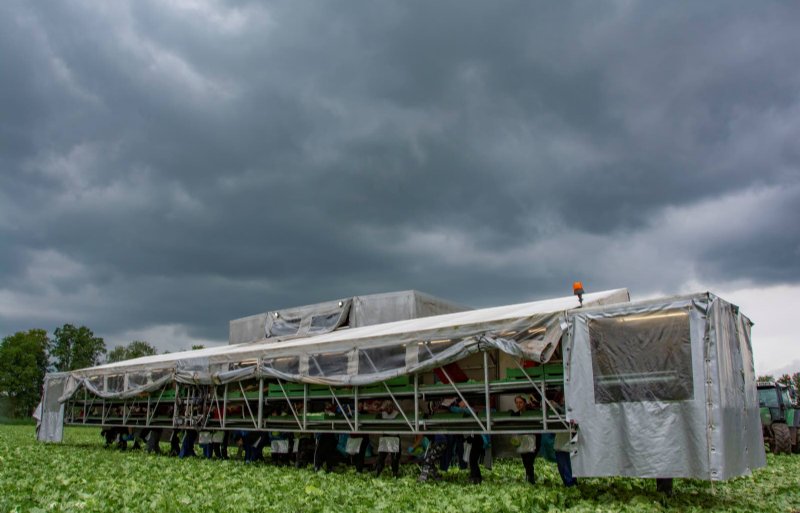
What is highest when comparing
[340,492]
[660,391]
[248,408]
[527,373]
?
[527,373]

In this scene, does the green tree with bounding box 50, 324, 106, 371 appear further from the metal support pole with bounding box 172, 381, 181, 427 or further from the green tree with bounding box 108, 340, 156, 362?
the metal support pole with bounding box 172, 381, 181, 427

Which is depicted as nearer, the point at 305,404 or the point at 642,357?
the point at 642,357

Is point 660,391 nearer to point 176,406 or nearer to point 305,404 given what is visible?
point 305,404

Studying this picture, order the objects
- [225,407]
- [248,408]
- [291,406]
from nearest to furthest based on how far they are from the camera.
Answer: [291,406]
[248,408]
[225,407]

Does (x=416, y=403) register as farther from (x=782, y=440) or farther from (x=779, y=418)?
(x=779, y=418)

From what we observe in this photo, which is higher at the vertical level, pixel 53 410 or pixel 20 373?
pixel 20 373

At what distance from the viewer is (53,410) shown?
26.6 m

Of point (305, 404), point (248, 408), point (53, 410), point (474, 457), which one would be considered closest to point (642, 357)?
point (474, 457)

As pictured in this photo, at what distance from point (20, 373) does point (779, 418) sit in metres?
78.9

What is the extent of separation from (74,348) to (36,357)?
503cm

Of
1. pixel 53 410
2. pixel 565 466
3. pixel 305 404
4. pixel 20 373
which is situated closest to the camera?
pixel 565 466

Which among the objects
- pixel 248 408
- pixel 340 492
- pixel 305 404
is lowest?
Result: pixel 340 492

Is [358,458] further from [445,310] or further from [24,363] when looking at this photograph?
[24,363]

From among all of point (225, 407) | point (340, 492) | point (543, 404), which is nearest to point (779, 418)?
point (543, 404)
